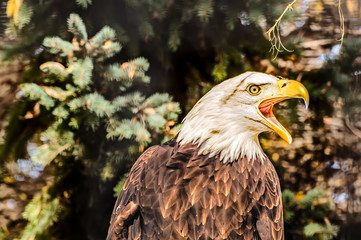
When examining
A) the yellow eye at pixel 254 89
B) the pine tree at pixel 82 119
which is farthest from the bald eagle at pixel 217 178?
the pine tree at pixel 82 119

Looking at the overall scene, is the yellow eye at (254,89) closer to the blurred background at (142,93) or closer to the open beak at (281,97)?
the open beak at (281,97)

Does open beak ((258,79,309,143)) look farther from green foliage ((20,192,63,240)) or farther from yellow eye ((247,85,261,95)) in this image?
green foliage ((20,192,63,240))

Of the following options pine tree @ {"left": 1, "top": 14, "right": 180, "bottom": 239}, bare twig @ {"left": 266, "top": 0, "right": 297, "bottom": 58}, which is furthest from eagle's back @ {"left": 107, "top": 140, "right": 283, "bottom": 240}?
bare twig @ {"left": 266, "top": 0, "right": 297, "bottom": 58}

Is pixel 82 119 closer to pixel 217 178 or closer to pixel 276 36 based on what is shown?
pixel 217 178

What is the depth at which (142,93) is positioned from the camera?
121 cm

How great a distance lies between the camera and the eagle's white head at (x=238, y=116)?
3.06ft

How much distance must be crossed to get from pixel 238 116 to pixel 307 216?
43 centimetres

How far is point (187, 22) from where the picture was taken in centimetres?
126

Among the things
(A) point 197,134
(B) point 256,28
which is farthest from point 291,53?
(A) point 197,134

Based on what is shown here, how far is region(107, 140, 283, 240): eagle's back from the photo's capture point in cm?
92

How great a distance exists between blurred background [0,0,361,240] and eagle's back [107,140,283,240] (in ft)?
0.74

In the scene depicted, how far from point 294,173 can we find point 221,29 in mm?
462

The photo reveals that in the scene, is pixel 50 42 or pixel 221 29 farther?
pixel 221 29

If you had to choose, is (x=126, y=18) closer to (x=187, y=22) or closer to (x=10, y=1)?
(x=187, y=22)
